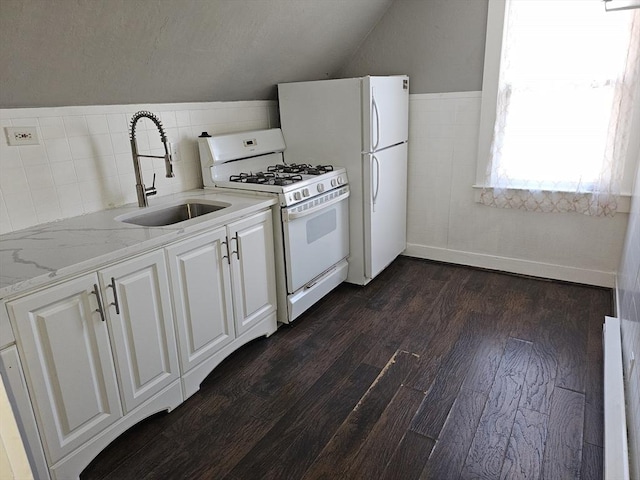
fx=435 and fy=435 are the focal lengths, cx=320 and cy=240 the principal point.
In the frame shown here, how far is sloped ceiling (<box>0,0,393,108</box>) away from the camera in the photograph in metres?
1.74

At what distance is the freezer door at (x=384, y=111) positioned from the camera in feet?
9.47

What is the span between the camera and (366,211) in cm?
316

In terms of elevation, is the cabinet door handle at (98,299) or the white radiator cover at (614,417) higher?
the cabinet door handle at (98,299)

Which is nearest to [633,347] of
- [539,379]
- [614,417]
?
[614,417]

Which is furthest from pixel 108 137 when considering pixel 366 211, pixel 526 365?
pixel 526 365

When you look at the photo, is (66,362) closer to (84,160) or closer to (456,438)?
(84,160)

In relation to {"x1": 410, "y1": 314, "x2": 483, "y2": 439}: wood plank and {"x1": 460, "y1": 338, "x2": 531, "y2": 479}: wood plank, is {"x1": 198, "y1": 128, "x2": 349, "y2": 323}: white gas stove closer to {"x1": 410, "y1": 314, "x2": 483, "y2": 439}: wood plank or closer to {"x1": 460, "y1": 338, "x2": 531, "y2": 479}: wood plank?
{"x1": 410, "y1": 314, "x2": 483, "y2": 439}: wood plank

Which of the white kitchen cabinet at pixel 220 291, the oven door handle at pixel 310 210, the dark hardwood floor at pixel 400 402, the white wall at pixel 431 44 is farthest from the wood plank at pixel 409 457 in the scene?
the white wall at pixel 431 44

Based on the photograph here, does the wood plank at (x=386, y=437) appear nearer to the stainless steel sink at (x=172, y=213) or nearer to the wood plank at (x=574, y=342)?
the wood plank at (x=574, y=342)

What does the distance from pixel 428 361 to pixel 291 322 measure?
2.96 feet

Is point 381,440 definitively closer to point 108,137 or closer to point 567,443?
point 567,443

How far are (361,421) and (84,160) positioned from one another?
6.24ft

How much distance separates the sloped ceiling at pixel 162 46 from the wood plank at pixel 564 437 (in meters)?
2.54

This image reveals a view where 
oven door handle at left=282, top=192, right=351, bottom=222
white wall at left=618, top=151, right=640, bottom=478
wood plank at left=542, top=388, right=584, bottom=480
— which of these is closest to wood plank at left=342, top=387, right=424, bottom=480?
wood plank at left=542, top=388, right=584, bottom=480
